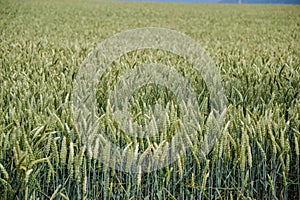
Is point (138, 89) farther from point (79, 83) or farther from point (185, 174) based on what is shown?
point (185, 174)

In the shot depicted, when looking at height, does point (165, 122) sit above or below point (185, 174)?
above

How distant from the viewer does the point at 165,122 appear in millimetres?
1730

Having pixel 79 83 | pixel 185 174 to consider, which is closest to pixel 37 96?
pixel 79 83

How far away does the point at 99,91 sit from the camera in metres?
2.66

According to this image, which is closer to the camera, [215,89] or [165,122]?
[165,122]

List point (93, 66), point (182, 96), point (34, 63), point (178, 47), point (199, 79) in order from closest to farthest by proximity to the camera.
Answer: point (182, 96)
point (199, 79)
point (93, 66)
point (34, 63)
point (178, 47)

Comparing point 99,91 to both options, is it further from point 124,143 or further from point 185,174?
point 185,174

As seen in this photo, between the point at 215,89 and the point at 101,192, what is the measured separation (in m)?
1.10

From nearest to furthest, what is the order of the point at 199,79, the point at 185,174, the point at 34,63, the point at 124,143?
1. the point at 185,174
2. the point at 124,143
3. the point at 199,79
4. the point at 34,63

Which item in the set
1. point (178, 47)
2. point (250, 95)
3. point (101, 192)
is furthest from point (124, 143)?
point (178, 47)

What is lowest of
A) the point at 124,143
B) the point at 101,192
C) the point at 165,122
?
the point at 101,192

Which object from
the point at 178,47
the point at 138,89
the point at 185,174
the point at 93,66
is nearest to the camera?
the point at 185,174

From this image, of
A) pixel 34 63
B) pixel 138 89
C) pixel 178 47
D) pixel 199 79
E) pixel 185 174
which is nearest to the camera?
pixel 185 174

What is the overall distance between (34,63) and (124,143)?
Answer: 2287 millimetres
